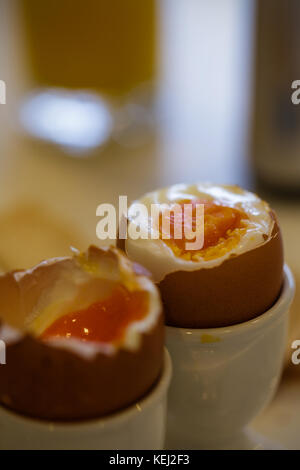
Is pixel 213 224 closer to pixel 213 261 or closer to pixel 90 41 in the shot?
pixel 213 261

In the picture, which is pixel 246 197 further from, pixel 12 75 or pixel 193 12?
pixel 193 12

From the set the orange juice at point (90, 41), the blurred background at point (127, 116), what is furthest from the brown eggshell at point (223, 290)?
the orange juice at point (90, 41)

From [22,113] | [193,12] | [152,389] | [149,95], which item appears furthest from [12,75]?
[152,389]

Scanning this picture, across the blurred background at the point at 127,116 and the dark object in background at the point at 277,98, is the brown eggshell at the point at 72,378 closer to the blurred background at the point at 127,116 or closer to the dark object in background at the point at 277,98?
the blurred background at the point at 127,116

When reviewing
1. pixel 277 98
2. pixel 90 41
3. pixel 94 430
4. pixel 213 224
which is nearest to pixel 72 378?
pixel 94 430

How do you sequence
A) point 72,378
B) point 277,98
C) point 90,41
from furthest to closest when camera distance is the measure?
point 90,41, point 277,98, point 72,378

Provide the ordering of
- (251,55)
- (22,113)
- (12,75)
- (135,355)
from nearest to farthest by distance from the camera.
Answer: (135,355)
(251,55)
(22,113)
(12,75)
